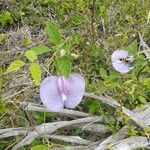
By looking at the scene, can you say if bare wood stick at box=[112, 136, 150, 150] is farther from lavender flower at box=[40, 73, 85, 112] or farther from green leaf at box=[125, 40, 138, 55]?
green leaf at box=[125, 40, 138, 55]

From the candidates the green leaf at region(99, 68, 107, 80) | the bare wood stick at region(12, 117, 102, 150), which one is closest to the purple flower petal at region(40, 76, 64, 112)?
the bare wood stick at region(12, 117, 102, 150)

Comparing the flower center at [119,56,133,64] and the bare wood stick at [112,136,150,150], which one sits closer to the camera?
the bare wood stick at [112,136,150,150]

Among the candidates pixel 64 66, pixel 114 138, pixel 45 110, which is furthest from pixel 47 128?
pixel 64 66

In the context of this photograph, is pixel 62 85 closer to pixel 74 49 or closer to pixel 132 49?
pixel 132 49

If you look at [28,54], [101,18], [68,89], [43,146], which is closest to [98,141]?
[43,146]

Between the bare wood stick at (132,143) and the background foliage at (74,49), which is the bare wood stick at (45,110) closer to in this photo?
the background foliage at (74,49)

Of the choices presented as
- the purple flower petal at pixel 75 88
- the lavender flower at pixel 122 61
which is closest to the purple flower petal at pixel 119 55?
the lavender flower at pixel 122 61

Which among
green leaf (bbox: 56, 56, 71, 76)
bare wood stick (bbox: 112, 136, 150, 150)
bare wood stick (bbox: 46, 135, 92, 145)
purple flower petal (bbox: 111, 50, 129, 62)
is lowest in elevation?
bare wood stick (bbox: 112, 136, 150, 150)
